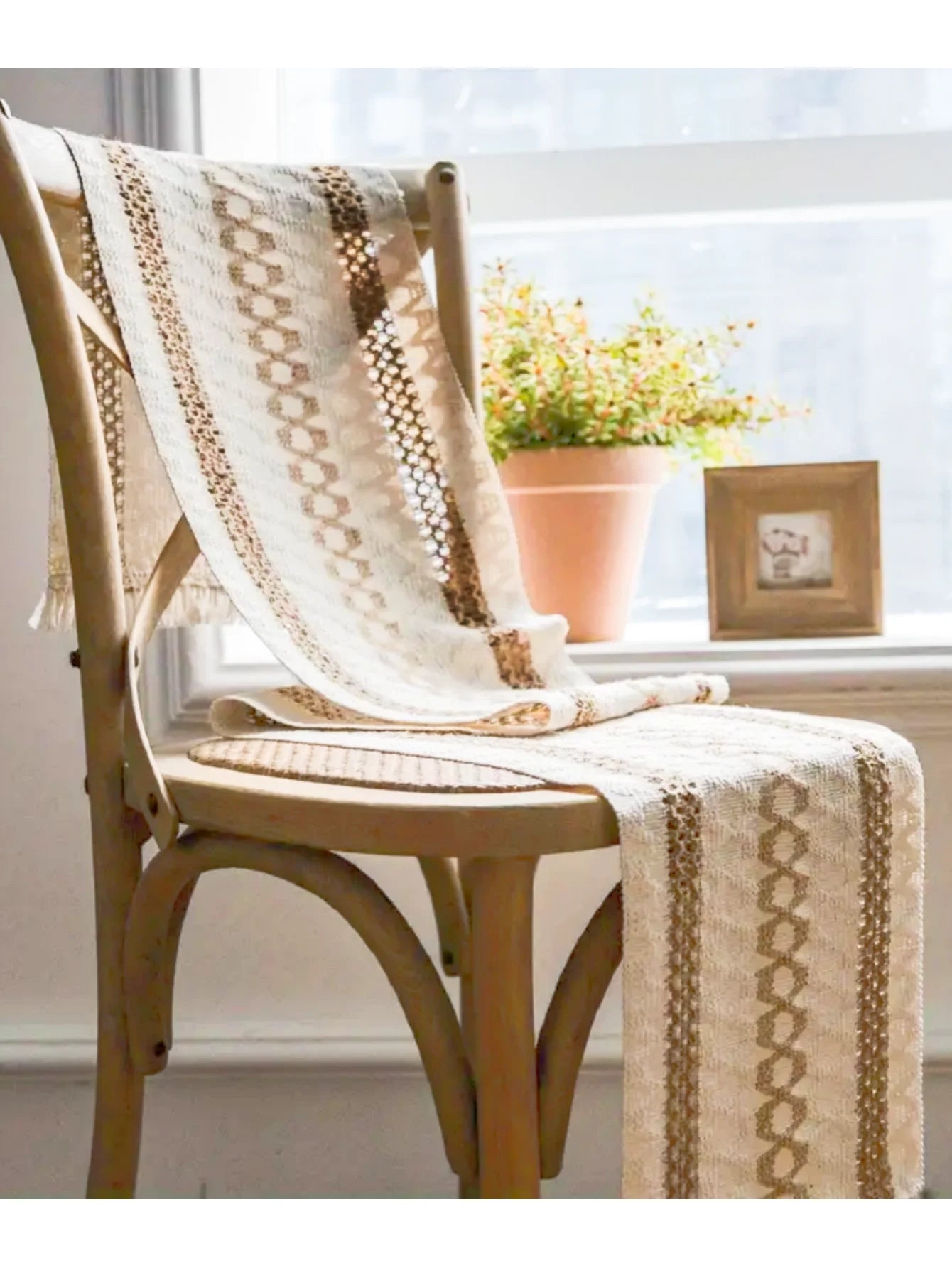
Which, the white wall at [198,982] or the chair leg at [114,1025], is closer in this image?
the chair leg at [114,1025]

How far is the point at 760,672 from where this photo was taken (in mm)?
1443

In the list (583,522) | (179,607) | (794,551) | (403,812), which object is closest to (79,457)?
(179,607)

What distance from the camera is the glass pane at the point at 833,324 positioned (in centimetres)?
174

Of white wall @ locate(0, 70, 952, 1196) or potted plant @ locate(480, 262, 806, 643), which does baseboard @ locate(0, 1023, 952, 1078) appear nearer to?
white wall @ locate(0, 70, 952, 1196)

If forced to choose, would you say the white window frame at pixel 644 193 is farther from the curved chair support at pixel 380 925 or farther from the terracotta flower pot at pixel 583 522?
the curved chair support at pixel 380 925

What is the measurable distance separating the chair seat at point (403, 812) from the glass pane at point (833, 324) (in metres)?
0.98

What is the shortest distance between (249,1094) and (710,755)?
0.84 metres

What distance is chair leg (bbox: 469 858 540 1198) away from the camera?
2.63 feet

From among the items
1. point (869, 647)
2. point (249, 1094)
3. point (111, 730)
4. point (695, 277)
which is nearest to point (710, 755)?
point (111, 730)

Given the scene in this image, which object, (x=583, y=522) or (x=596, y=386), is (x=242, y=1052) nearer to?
(x=583, y=522)

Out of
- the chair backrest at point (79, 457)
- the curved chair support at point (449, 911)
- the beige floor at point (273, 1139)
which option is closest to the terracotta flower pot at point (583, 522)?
the curved chair support at point (449, 911)

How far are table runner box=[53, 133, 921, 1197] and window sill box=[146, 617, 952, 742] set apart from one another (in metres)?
0.32

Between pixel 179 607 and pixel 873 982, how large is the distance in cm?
61

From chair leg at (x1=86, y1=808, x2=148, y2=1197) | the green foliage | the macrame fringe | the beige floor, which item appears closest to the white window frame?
the green foliage
